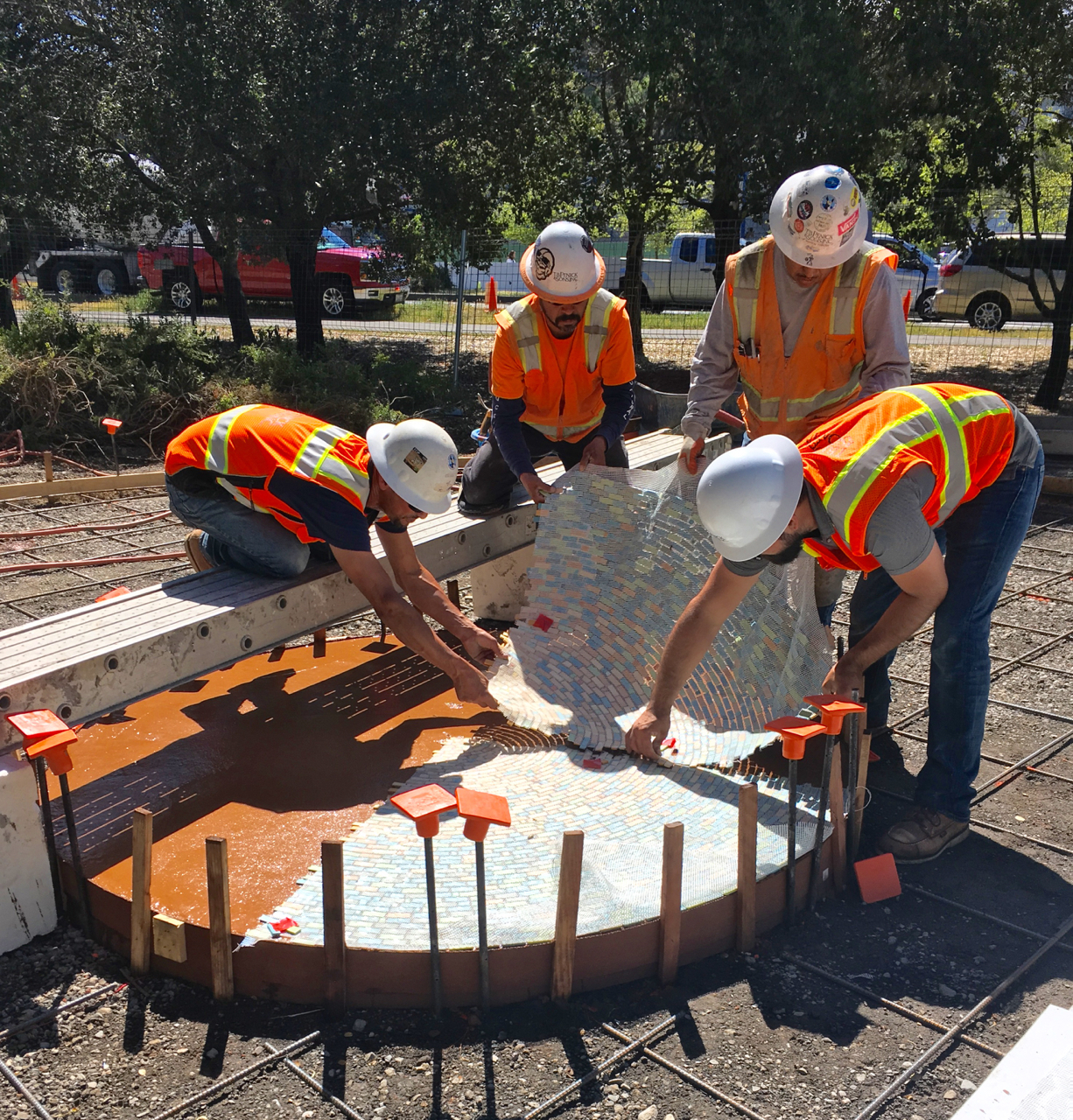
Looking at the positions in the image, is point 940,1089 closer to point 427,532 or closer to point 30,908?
point 30,908

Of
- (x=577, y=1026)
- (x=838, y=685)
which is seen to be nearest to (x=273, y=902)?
(x=577, y=1026)

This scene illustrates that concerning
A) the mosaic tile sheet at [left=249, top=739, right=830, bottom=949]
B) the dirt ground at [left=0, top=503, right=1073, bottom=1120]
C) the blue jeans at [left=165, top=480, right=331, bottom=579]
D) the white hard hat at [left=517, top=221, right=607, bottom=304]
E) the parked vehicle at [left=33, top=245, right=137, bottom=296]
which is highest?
the parked vehicle at [left=33, top=245, right=137, bottom=296]

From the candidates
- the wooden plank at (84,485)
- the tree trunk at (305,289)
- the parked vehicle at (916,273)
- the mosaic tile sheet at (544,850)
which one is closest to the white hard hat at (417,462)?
the mosaic tile sheet at (544,850)

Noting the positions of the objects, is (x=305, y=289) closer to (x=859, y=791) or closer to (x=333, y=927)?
(x=859, y=791)

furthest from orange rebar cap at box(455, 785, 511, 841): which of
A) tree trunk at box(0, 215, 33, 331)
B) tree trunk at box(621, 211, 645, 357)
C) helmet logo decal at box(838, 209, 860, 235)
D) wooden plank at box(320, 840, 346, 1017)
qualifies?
tree trunk at box(0, 215, 33, 331)

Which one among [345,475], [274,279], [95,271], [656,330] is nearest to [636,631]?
[345,475]

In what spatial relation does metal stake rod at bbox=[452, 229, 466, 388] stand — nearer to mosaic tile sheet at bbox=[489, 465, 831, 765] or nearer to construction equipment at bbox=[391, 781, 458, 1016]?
mosaic tile sheet at bbox=[489, 465, 831, 765]

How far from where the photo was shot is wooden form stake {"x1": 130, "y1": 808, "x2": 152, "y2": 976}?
7.63 feet

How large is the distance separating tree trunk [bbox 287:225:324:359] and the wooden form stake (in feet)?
28.9

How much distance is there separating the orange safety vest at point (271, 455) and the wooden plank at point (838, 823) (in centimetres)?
164

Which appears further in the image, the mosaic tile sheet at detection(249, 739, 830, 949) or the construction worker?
the construction worker

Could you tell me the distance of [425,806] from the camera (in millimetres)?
2074

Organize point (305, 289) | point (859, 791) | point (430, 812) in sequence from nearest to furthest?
point (430, 812) < point (859, 791) < point (305, 289)

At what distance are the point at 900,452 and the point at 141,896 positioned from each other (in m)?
2.05
